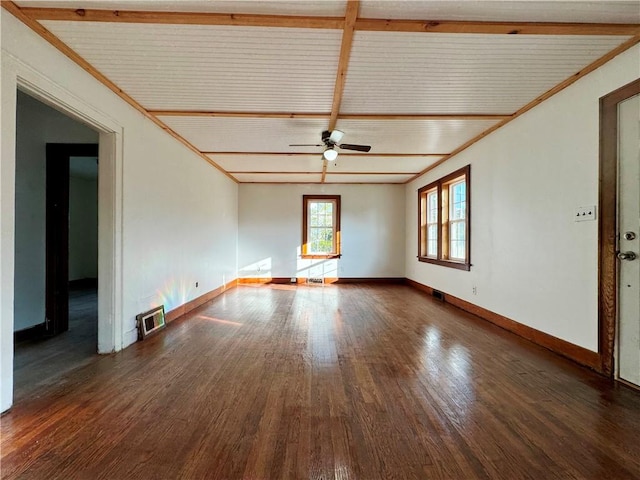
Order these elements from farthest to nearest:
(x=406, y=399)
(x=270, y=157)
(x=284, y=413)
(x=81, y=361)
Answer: (x=270, y=157) → (x=81, y=361) → (x=406, y=399) → (x=284, y=413)

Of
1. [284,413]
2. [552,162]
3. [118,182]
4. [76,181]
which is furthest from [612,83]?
[76,181]

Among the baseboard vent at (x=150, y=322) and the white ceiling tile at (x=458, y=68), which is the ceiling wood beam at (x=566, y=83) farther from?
the baseboard vent at (x=150, y=322)

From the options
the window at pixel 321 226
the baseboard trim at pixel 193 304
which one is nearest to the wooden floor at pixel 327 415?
the baseboard trim at pixel 193 304

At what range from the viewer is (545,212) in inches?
120

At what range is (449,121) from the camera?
12.0 feet

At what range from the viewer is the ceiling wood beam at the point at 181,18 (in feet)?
6.32

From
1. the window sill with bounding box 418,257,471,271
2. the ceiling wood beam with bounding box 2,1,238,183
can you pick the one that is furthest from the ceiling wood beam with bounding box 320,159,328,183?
the window sill with bounding box 418,257,471,271

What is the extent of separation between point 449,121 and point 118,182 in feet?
12.1

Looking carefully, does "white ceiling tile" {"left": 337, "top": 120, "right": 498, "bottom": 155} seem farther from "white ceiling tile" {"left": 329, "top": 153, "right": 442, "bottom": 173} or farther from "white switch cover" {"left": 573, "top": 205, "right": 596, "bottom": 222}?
"white switch cover" {"left": 573, "top": 205, "right": 596, "bottom": 222}

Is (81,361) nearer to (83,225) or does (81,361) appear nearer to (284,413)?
(284,413)

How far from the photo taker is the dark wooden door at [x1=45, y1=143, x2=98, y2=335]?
3.47 meters

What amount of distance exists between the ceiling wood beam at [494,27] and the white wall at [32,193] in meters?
3.37

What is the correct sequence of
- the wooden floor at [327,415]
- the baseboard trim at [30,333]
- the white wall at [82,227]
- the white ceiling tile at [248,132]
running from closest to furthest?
the wooden floor at [327,415], the baseboard trim at [30,333], the white ceiling tile at [248,132], the white wall at [82,227]

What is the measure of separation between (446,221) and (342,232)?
2711 mm
